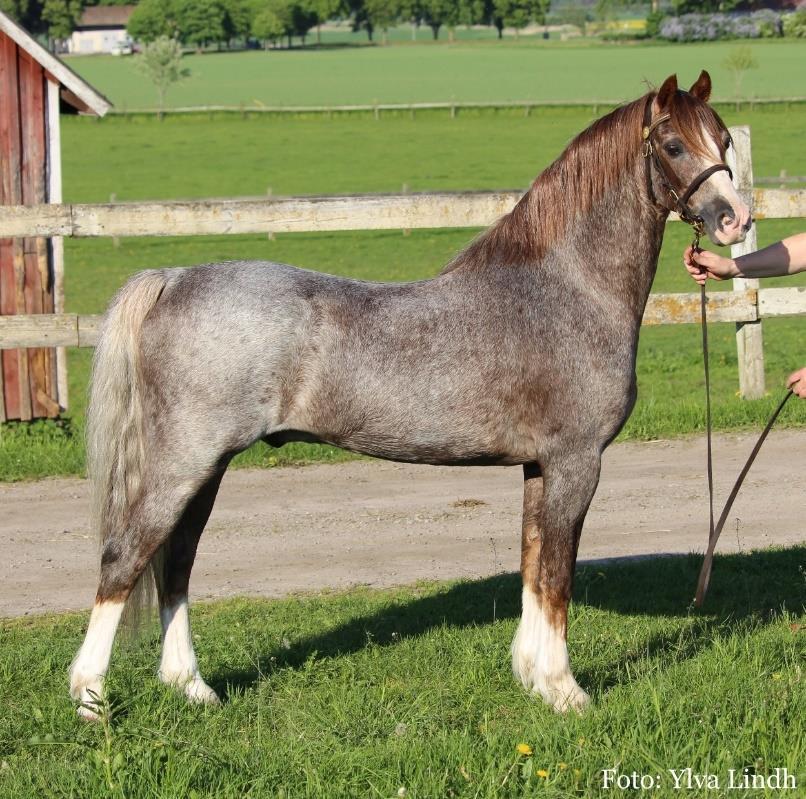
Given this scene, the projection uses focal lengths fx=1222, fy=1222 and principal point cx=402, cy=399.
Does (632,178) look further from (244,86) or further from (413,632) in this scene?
(244,86)

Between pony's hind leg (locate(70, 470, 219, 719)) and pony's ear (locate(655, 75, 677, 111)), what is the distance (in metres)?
2.30

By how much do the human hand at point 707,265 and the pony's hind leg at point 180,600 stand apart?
2.26m

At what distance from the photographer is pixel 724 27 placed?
371 feet

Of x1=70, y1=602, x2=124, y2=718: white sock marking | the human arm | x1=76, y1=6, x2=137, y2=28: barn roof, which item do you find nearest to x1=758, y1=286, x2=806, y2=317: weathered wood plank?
the human arm

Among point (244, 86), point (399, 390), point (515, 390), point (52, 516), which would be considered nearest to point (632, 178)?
point (515, 390)

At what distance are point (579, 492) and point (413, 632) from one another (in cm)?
133

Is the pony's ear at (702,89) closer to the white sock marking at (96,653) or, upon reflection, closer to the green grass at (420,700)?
the green grass at (420,700)

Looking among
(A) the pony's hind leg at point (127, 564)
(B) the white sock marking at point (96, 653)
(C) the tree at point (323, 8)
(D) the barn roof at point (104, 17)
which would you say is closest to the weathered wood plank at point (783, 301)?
(A) the pony's hind leg at point (127, 564)

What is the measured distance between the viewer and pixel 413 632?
582 centimetres

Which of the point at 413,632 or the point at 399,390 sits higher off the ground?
the point at 399,390

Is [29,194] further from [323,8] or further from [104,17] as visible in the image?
[104,17]

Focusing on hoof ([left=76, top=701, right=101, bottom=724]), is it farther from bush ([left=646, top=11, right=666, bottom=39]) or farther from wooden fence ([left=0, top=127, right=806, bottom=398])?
bush ([left=646, top=11, right=666, bottom=39])

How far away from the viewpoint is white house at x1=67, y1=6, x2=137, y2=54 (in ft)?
499

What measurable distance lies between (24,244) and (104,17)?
6057 inches
